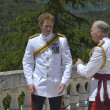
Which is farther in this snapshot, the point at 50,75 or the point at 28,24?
the point at 28,24

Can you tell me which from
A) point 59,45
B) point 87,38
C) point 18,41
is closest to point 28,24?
point 18,41

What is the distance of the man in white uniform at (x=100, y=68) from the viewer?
3.82 meters

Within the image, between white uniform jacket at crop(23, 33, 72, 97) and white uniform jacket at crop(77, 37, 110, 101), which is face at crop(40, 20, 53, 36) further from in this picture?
white uniform jacket at crop(77, 37, 110, 101)

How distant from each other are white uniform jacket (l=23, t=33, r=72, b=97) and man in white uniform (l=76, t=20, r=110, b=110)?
0.42 metres

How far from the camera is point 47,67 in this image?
4309 mm

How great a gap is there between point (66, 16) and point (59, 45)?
1399 centimetres

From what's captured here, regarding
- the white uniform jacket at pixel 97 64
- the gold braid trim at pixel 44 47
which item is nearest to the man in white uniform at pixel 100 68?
the white uniform jacket at pixel 97 64

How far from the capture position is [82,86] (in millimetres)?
6336

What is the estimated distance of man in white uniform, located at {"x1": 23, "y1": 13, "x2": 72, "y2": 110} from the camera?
4.31 m

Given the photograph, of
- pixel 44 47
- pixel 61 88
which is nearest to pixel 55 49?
pixel 44 47

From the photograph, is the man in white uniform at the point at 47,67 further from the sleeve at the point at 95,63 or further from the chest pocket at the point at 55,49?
the sleeve at the point at 95,63

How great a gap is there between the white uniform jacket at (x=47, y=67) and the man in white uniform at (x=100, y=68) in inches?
16.6

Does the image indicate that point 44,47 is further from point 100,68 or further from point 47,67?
point 100,68

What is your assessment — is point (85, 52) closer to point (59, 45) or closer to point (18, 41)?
point (18, 41)
